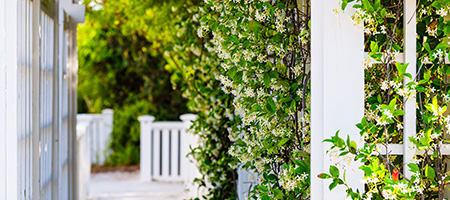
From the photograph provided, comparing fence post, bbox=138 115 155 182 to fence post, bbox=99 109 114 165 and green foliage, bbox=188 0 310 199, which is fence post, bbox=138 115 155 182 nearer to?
fence post, bbox=99 109 114 165

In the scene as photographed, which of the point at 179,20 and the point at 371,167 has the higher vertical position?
the point at 179,20

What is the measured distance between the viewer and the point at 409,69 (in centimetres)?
144

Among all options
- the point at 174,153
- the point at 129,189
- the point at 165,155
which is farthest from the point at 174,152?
the point at 129,189

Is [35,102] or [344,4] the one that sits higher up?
[344,4]

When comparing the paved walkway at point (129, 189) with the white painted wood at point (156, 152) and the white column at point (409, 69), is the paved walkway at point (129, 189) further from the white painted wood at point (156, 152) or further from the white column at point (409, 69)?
the white column at point (409, 69)

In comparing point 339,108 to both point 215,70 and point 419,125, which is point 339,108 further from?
point 215,70

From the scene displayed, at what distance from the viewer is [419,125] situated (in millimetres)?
1562

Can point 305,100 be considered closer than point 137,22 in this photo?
Yes

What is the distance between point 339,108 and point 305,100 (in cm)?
31

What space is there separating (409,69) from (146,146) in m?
5.40

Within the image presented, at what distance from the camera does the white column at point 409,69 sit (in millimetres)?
1436

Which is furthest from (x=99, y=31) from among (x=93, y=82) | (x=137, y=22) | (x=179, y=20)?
(x=179, y=20)

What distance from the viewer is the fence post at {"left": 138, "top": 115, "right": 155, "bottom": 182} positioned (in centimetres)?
651
